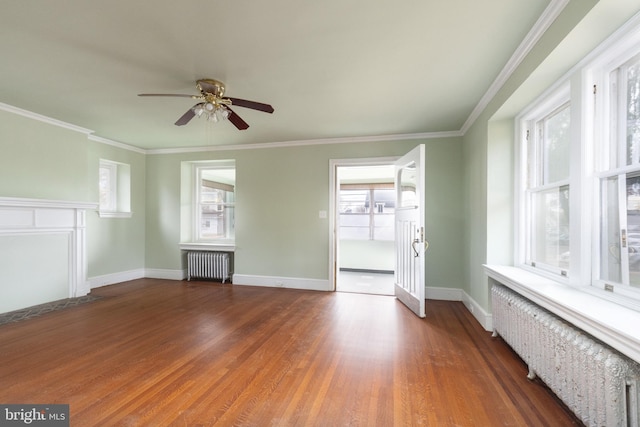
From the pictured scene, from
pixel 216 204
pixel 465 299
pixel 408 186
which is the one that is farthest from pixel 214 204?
pixel 465 299

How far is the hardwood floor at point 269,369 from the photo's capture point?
169cm

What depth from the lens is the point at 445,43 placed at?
2.03 m

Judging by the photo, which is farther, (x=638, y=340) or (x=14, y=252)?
(x=14, y=252)

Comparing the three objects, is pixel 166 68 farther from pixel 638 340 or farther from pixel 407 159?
pixel 638 340

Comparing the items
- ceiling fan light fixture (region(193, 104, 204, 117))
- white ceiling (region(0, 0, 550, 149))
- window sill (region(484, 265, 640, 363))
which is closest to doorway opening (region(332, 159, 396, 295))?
white ceiling (region(0, 0, 550, 149))

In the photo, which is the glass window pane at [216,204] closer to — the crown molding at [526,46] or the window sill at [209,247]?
the window sill at [209,247]

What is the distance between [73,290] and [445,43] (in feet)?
17.9

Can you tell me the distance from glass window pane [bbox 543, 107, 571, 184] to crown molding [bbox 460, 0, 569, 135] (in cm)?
53

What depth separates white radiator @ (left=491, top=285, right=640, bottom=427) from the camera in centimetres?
131

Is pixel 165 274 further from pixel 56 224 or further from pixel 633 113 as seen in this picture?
pixel 633 113

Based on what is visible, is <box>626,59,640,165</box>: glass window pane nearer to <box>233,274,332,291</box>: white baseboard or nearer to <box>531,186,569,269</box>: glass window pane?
<box>531,186,569,269</box>: glass window pane

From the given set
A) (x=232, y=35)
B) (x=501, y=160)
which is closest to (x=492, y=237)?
(x=501, y=160)

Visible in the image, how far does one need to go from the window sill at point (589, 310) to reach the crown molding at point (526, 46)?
173cm

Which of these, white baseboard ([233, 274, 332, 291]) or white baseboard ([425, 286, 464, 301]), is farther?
white baseboard ([233, 274, 332, 291])
